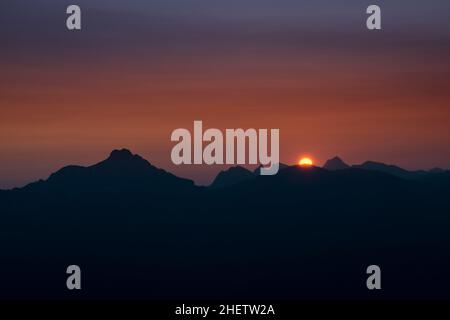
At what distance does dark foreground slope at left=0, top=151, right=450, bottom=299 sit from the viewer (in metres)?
11.9

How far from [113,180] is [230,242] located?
4517 millimetres

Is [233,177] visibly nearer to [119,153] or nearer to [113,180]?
[119,153]

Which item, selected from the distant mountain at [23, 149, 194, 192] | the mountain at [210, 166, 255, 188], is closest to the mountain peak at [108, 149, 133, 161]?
the distant mountain at [23, 149, 194, 192]

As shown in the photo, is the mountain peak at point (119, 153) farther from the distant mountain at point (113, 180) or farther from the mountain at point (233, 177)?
the mountain at point (233, 177)

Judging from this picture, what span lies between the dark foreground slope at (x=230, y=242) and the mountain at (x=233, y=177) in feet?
1.01

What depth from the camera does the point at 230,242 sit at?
13258 millimetres

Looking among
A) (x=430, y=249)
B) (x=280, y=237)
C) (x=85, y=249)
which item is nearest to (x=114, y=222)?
(x=85, y=249)

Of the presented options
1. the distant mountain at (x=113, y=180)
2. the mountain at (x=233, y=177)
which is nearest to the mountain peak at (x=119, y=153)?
the distant mountain at (x=113, y=180)

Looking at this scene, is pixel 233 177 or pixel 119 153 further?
pixel 233 177

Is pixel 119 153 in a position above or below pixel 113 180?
above

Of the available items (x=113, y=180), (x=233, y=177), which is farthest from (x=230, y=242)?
(x=113, y=180)

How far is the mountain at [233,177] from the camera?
1326 centimetres
